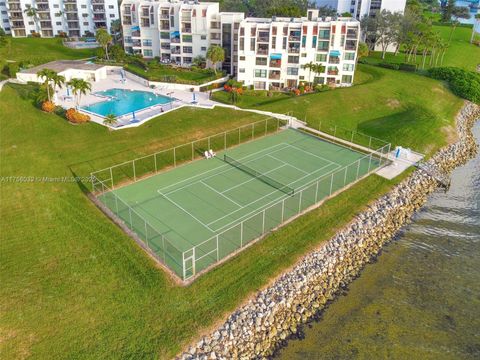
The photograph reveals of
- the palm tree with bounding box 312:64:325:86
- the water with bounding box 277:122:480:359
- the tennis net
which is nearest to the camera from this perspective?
the water with bounding box 277:122:480:359

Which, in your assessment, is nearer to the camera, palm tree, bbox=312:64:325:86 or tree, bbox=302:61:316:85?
tree, bbox=302:61:316:85

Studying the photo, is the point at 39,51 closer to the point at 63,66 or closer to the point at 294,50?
the point at 63,66

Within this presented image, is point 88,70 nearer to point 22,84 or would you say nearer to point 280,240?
point 22,84

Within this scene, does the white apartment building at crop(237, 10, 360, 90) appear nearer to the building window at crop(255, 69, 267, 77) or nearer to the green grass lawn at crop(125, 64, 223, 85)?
the building window at crop(255, 69, 267, 77)

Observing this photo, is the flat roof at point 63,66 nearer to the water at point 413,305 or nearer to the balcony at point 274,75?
the balcony at point 274,75

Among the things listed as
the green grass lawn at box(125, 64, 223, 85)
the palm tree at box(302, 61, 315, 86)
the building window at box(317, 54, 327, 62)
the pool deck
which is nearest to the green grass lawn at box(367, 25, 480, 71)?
the building window at box(317, 54, 327, 62)
